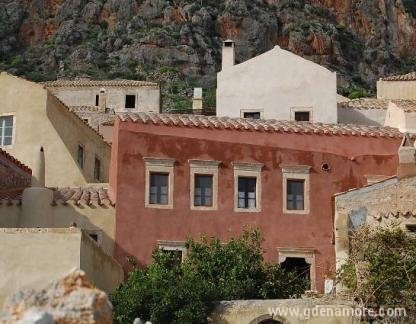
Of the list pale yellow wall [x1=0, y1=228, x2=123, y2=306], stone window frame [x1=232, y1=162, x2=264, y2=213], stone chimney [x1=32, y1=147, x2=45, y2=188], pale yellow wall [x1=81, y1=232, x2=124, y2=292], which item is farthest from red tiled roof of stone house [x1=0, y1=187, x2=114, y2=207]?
pale yellow wall [x1=0, y1=228, x2=123, y2=306]

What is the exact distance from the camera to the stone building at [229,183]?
33125 millimetres

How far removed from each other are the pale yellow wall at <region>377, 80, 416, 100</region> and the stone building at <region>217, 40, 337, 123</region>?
10072 mm

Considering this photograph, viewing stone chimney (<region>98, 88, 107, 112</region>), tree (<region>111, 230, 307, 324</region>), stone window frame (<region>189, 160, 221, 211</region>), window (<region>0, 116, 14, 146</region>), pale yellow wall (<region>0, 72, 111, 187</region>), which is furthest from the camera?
stone chimney (<region>98, 88, 107, 112</region>)

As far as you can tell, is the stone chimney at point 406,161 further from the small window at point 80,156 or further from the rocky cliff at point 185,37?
the rocky cliff at point 185,37

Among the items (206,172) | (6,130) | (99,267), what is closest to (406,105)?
(206,172)

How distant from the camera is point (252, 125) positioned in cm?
3531

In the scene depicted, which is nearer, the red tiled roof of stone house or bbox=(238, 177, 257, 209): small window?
the red tiled roof of stone house

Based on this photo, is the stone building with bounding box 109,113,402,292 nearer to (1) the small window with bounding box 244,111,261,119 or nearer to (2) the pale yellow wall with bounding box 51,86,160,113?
(1) the small window with bounding box 244,111,261,119

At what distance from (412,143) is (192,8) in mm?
78757

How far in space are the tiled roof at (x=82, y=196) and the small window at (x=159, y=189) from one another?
1.48m

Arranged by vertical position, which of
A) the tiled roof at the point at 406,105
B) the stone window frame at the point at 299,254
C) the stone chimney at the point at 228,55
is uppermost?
the stone chimney at the point at 228,55

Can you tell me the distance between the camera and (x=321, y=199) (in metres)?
34.4

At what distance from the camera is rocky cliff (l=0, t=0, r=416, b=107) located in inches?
4035

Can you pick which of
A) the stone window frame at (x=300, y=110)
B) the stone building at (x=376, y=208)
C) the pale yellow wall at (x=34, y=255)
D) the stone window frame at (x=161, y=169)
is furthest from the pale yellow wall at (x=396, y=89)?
the pale yellow wall at (x=34, y=255)
